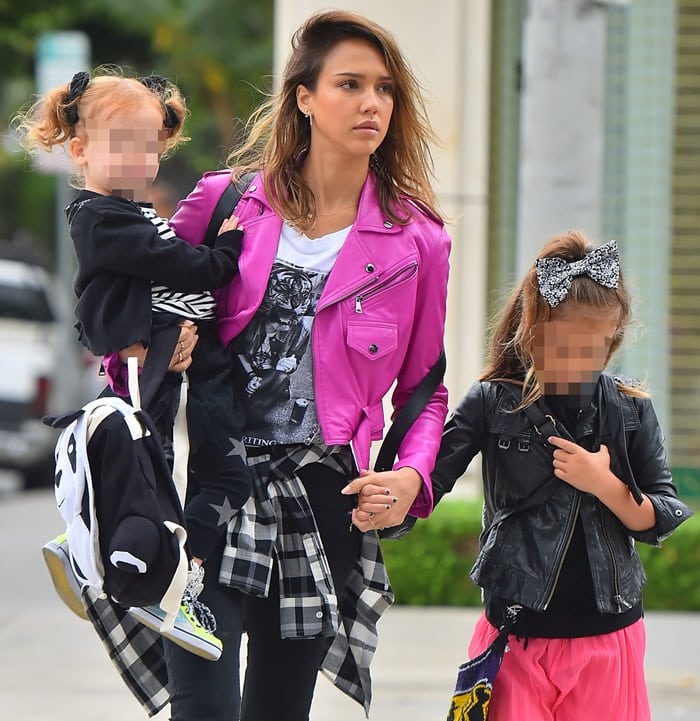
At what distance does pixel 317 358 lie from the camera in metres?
2.90

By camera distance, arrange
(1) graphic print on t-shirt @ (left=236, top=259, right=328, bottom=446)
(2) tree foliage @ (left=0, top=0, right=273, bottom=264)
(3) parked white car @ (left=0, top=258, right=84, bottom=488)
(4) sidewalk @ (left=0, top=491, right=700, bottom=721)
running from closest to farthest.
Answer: (1) graphic print on t-shirt @ (left=236, top=259, right=328, bottom=446) → (4) sidewalk @ (left=0, top=491, right=700, bottom=721) → (3) parked white car @ (left=0, top=258, right=84, bottom=488) → (2) tree foliage @ (left=0, top=0, right=273, bottom=264)

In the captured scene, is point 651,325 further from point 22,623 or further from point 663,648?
point 22,623

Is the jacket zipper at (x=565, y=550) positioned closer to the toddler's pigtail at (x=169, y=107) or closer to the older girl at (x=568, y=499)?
the older girl at (x=568, y=499)

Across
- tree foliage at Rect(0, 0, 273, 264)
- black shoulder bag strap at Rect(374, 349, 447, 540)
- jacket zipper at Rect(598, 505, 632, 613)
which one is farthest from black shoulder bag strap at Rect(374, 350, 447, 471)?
tree foliage at Rect(0, 0, 273, 264)

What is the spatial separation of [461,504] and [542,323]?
12.6ft

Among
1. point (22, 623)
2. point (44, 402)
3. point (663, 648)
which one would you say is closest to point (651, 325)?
point (663, 648)

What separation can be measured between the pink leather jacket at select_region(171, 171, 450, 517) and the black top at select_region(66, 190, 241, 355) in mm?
126

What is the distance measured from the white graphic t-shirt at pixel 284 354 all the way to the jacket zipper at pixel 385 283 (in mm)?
86

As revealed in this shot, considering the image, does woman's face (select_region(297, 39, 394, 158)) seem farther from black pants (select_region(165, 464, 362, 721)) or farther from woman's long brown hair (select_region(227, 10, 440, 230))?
black pants (select_region(165, 464, 362, 721))

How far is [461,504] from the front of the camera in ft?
22.5

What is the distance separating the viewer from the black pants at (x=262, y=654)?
2.84m

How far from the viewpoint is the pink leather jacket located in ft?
9.54

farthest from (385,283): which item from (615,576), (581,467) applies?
(615,576)

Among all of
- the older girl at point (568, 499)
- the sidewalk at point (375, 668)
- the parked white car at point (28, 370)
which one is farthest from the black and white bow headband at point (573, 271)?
the parked white car at point (28, 370)
